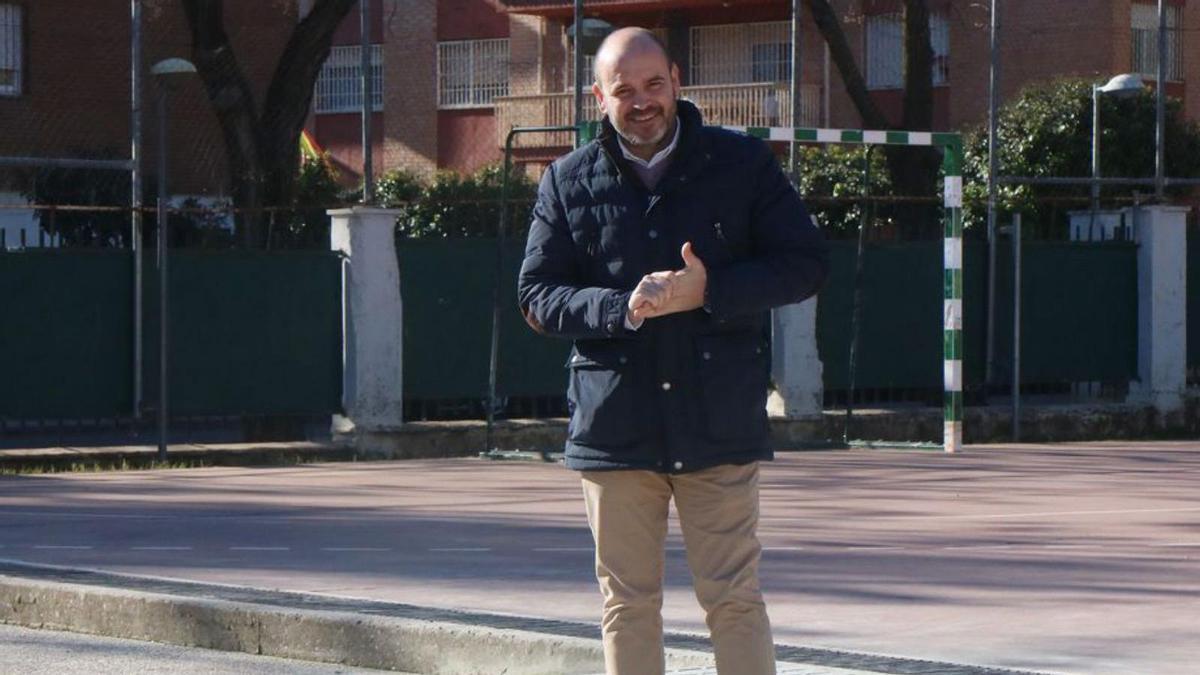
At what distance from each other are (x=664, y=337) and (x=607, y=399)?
21 cm

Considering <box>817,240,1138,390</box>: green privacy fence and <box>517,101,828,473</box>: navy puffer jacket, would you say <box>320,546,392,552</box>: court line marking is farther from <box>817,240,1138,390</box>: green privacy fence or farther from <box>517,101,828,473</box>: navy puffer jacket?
<box>817,240,1138,390</box>: green privacy fence

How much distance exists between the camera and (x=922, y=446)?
55.1ft

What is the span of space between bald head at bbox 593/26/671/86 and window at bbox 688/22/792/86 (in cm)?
3257

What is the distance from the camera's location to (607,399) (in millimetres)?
5219

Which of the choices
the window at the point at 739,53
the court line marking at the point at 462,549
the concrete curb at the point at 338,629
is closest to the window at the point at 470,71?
the window at the point at 739,53

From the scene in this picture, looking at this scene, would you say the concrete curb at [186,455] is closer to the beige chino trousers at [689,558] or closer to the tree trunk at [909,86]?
the tree trunk at [909,86]

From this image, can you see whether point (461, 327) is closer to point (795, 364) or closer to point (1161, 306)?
point (795, 364)

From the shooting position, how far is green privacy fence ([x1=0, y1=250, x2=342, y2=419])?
16.1 meters

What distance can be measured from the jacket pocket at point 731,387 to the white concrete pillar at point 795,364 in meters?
12.8

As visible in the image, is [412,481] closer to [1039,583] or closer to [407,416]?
[407,416]


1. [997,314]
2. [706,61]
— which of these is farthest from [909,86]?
[706,61]

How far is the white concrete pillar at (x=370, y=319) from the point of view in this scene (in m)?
16.8

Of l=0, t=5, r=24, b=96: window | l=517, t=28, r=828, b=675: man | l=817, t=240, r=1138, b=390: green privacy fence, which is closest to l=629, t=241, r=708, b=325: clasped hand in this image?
l=517, t=28, r=828, b=675: man

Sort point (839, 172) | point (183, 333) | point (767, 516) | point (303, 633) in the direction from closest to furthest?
point (303, 633) → point (767, 516) → point (183, 333) → point (839, 172)
